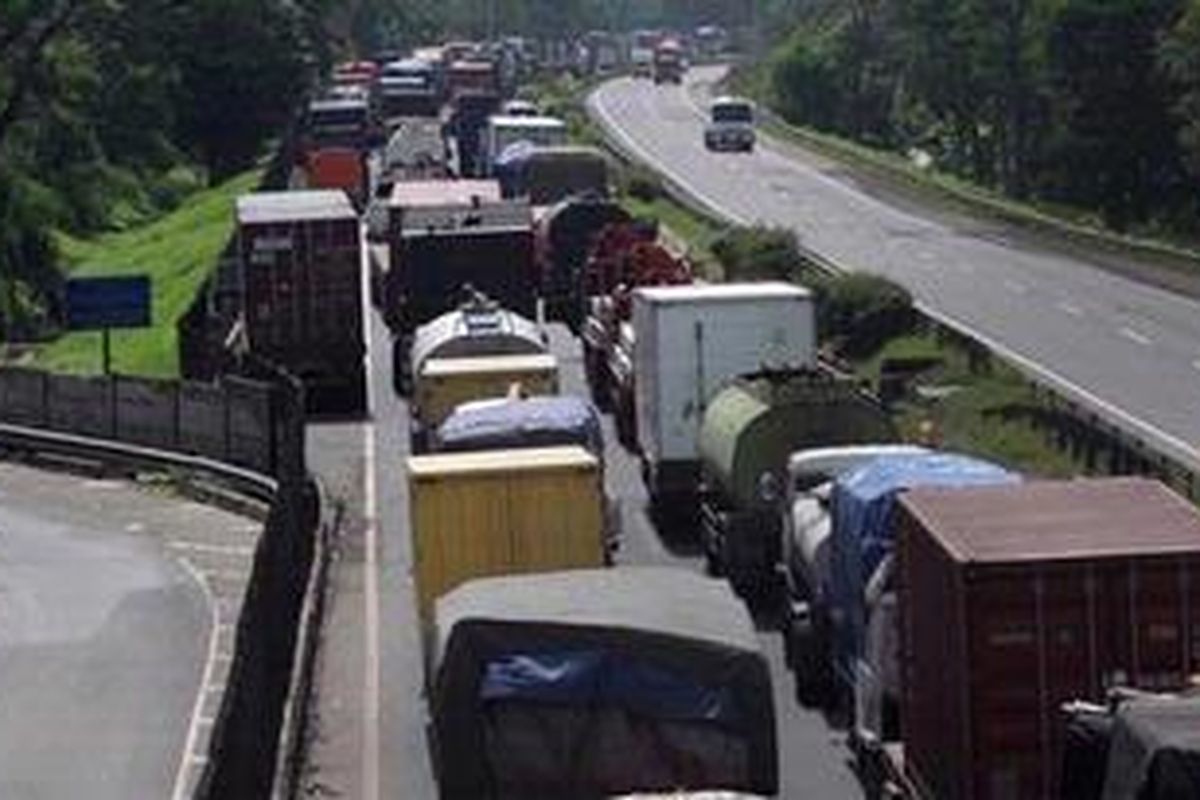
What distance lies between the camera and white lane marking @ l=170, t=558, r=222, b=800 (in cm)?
2627

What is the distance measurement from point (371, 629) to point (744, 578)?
12.8 ft

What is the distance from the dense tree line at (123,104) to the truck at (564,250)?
27.4 meters

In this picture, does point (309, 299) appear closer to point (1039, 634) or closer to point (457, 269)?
point (457, 269)

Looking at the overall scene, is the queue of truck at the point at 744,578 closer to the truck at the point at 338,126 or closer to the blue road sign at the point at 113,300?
the blue road sign at the point at 113,300

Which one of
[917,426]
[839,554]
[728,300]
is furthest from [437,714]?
[917,426]

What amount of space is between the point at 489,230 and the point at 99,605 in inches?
669

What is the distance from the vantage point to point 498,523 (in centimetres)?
2519

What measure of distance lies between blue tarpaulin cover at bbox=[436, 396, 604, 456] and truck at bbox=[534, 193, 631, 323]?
23.8 meters

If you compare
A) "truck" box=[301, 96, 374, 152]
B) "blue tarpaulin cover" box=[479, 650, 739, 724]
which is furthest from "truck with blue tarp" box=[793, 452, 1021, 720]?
"truck" box=[301, 96, 374, 152]

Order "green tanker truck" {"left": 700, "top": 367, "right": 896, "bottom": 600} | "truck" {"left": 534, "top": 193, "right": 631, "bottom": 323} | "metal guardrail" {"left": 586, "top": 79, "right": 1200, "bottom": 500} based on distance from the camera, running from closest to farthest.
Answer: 1. "green tanker truck" {"left": 700, "top": 367, "right": 896, "bottom": 600}
2. "metal guardrail" {"left": 586, "top": 79, "right": 1200, "bottom": 500}
3. "truck" {"left": 534, "top": 193, "right": 631, "bottom": 323}

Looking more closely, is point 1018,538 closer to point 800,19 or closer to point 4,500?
point 4,500

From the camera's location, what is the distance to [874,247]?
73062 mm

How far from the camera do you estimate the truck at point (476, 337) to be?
38844 millimetres

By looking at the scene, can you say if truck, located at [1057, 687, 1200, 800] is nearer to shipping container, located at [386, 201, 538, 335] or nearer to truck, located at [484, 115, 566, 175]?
shipping container, located at [386, 201, 538, 335]
